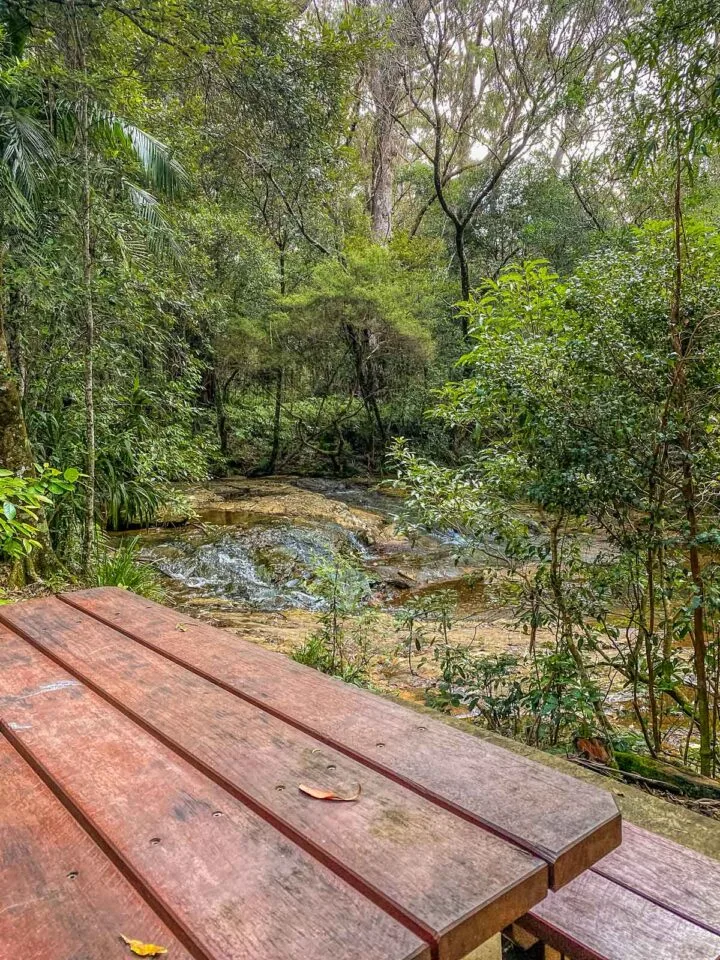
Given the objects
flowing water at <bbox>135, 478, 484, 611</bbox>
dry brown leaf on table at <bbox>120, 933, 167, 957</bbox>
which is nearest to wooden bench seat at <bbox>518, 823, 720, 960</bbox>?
dry brown leaf on table at <bbox>120, 933, 167, 957</bbox>

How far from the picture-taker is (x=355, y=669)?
3.34 meters

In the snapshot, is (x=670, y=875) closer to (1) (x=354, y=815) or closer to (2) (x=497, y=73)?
(1) (x=354, y=815)

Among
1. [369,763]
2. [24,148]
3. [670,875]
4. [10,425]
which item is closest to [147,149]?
[24,148]

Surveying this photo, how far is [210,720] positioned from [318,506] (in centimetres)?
746

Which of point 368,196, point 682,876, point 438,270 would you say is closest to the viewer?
point 682,876

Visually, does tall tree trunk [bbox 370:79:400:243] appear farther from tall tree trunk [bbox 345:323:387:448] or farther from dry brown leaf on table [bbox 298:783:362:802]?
dry brown leaf on table [bbox 298:783:362:802]

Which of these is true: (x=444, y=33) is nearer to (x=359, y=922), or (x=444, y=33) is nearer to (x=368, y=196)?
(x=368, y=196)

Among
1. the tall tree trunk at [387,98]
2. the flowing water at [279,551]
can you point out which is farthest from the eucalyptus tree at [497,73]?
the flowing water at [279,551]

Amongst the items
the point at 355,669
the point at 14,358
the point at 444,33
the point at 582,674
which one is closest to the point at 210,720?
the point at 582,674

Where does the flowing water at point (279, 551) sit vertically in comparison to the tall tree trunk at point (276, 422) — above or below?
below

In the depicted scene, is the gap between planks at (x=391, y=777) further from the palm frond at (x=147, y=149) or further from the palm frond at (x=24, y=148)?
the palm frond at (x=147, y=149)

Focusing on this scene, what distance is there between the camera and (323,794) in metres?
0.77

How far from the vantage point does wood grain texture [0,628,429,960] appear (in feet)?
1.78

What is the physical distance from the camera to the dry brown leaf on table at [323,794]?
2.49ft
